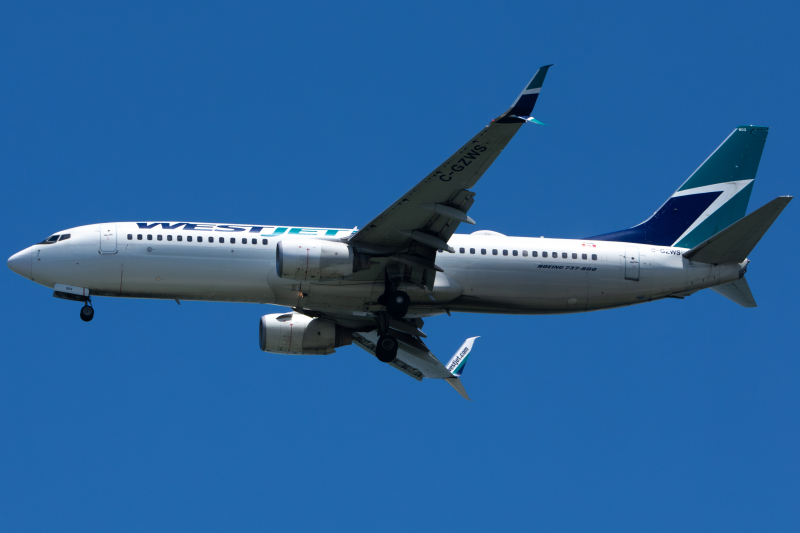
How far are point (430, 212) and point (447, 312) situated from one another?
5864mm

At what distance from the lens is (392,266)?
34094 mm

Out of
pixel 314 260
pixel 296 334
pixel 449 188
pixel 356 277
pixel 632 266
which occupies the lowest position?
pixel 296 334

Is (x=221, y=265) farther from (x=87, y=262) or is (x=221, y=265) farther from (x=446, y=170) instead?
(x=446, y=170)

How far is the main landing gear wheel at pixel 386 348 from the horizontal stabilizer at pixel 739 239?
11951mm

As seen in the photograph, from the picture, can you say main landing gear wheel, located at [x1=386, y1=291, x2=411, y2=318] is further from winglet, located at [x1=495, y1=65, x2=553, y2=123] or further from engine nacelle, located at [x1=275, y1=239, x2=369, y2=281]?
winglet, located at [x1=495, y1=65, x2=553, y2=123]

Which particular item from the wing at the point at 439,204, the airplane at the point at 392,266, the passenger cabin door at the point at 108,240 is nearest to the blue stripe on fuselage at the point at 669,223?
the airplane at the point at 392,266

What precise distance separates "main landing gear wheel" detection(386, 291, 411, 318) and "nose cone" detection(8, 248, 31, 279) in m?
13.3

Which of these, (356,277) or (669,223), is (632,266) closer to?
(669,223)

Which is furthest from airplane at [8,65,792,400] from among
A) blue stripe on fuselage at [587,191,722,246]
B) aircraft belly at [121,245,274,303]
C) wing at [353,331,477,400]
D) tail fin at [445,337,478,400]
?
tail fin at [445,337,478,400]

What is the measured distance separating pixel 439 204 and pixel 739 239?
12.0 metres

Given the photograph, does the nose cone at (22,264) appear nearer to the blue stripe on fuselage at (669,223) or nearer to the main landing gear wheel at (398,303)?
the main landing gear wheel at (398,303)

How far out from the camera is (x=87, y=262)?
34344mm

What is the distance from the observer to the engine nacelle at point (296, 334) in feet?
126

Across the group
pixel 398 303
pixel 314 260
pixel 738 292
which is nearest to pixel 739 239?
pixel 738 292
